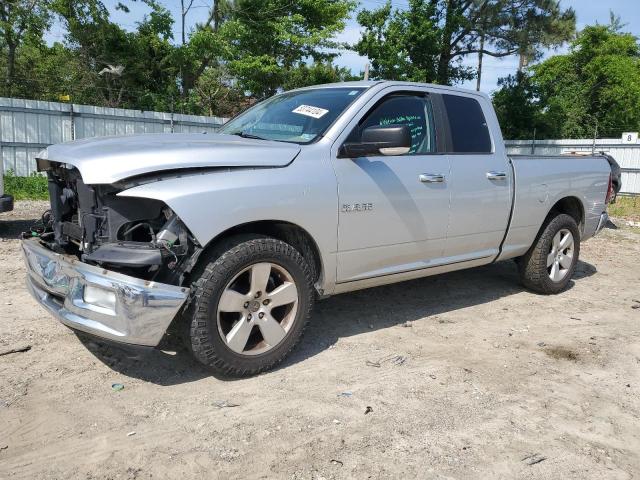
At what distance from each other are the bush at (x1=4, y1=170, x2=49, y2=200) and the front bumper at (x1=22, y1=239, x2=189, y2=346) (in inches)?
346

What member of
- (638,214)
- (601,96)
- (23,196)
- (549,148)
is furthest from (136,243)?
(601,96)

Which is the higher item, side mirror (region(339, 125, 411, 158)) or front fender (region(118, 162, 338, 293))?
side mirror (region(339, 125, 411, 158))

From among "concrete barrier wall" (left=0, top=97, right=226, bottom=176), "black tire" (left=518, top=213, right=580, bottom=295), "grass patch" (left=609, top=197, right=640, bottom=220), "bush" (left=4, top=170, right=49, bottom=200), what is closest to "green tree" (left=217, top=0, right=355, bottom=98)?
"concrete barrier wall" (left=0, top=97, right=226, bottom=176)

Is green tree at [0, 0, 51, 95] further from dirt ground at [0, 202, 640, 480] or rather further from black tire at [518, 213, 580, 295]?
black tire at [518, 213, 580, 295]

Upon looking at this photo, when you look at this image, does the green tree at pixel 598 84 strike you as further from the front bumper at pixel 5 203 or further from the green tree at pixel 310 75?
the front bumper at pixel 5 203

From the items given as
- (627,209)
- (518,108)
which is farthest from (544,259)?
(518,108)

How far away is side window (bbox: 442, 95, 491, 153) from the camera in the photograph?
4621mm

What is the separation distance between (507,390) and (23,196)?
33.9ft

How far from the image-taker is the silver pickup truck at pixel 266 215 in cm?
301

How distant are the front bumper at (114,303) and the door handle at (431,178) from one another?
2034 millimetres

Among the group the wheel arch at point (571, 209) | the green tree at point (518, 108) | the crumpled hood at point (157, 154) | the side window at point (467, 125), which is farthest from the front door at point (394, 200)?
the green tree at point (518, 108)

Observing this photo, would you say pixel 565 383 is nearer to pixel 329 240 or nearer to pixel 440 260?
pixel 440 260

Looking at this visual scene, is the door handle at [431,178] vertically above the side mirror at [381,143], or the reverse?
the side mirror at [381,143]

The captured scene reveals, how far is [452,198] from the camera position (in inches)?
173
